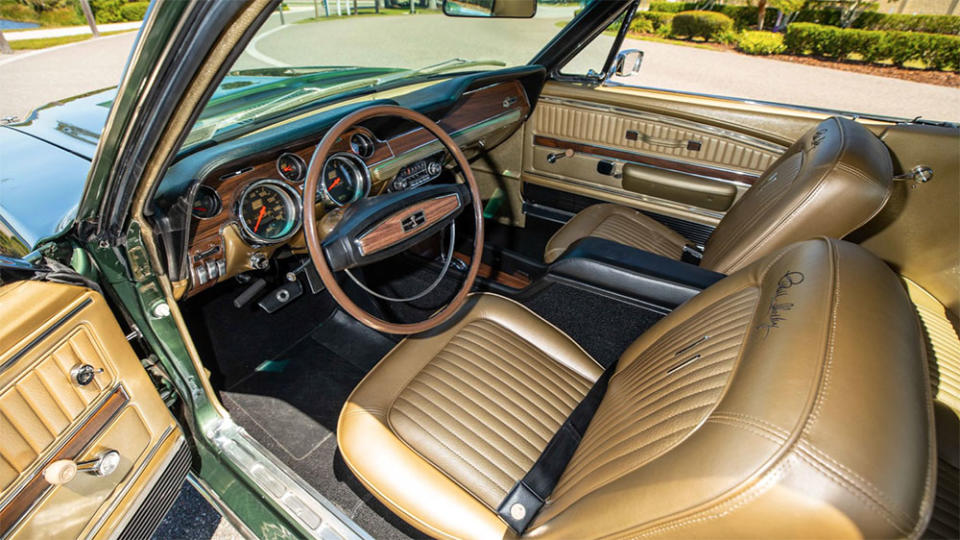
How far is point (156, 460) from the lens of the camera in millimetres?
1239

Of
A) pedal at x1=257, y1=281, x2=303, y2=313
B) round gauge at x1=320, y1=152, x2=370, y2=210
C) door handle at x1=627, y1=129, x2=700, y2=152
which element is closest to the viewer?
round gauge at x1=320, y1=152, x2=370, y2=210

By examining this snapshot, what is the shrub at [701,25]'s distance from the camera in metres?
12.8

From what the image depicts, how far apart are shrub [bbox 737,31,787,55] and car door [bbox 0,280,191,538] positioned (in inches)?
554

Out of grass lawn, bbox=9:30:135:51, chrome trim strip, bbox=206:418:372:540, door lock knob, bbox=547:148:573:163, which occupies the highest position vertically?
grass lawn, bbox=9:30:135:51

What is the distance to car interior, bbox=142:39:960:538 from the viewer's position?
596 millimetres

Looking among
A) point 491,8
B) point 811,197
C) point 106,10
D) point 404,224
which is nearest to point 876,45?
point 491,8

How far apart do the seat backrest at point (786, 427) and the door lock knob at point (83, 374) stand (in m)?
1.02

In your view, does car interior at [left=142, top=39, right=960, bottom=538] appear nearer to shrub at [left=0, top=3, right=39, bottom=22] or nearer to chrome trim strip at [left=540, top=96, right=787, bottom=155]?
chrome trim strip at [left=540, top=96, right=787, bottom=155]

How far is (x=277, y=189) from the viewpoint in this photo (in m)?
1.55

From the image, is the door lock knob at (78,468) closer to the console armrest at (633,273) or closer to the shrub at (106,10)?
the shrub at (106,10)

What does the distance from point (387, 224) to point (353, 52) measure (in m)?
1.27

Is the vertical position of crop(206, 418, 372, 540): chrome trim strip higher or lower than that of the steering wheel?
lower

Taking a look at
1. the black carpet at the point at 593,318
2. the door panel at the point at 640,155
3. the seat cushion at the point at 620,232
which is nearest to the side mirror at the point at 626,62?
the door panel at the point at 640,155

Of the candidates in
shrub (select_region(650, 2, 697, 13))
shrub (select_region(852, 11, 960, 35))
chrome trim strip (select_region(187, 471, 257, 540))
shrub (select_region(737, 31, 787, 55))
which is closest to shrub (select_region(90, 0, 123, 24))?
chrome trim strip (select_region(187, 471, 257, 540))
